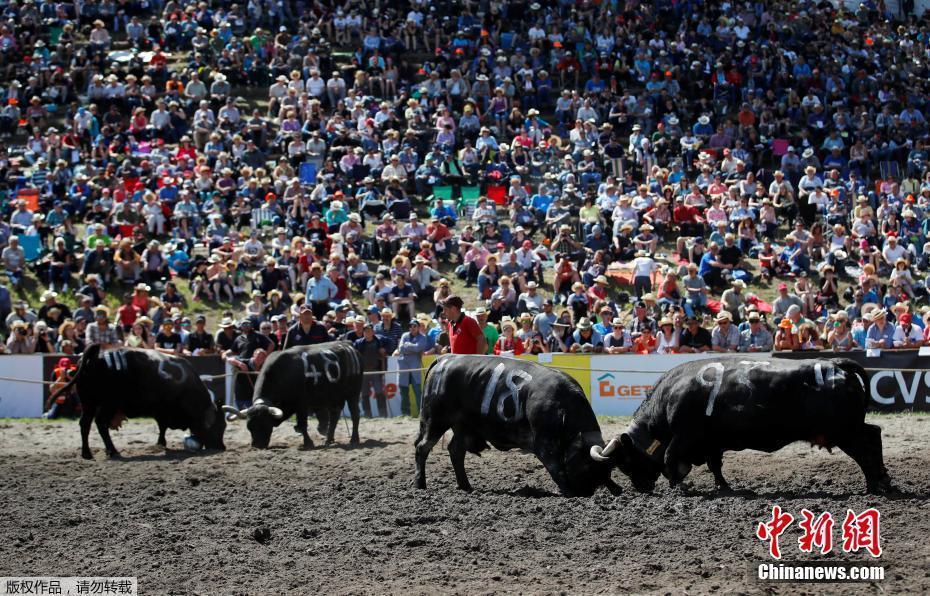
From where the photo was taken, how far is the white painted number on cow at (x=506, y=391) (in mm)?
13336

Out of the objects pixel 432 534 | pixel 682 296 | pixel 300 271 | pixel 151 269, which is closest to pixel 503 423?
pixel 432 534

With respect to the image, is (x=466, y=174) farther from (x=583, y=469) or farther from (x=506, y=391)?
(x=583, y=469)

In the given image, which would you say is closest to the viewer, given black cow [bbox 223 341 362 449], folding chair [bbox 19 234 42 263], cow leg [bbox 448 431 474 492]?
cow leg [bbox 448 431 474 492]

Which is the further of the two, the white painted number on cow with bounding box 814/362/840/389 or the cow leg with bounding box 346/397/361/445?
the cow leg with bounding box 346/397/361/445

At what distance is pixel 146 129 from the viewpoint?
1257 inches

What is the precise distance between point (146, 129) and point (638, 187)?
12.3 metres

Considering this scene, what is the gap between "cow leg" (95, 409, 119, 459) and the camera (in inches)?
694

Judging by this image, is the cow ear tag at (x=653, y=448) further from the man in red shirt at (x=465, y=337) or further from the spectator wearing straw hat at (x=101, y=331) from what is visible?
the spectator wearing straw hat at (x=101, y=331)

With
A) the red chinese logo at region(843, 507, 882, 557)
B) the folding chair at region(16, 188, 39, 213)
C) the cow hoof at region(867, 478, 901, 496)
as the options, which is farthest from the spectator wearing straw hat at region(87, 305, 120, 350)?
the red chinese logo at region(843, 507, 882, 557)

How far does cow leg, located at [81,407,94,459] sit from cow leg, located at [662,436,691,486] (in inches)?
326

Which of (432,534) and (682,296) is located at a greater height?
(682,296)

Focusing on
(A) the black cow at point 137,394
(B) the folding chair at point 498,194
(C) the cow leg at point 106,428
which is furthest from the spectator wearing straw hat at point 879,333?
(C) the cow leg at point 106,428

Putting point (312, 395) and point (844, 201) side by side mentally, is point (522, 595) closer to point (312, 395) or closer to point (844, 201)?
point (312, 395)

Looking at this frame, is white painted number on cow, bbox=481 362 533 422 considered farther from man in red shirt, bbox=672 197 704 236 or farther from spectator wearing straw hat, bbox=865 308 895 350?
man in red shirt, bbox=672 197 704 236
